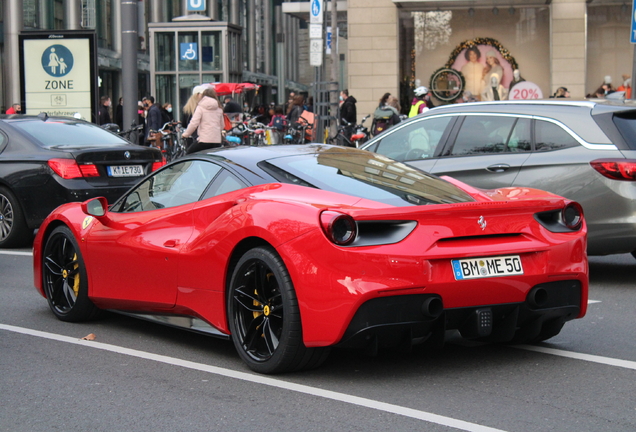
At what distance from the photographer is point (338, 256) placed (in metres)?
4.65

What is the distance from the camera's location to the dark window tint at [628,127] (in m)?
7.98

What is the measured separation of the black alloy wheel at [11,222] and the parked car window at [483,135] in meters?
5.06

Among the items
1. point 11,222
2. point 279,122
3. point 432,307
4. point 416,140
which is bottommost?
point 11,222

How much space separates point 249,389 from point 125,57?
14515 mm

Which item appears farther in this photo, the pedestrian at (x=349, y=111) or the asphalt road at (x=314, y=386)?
the pedestrian at (x=349, y=111)

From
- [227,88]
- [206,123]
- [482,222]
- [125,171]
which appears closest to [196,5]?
[227,88]

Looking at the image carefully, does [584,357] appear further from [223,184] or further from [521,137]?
[521,137]

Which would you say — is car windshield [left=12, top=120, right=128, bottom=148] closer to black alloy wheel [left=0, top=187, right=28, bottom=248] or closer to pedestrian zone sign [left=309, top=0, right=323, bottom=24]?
black alloy wheel [left=0, top=187, right=28, bottom=248]

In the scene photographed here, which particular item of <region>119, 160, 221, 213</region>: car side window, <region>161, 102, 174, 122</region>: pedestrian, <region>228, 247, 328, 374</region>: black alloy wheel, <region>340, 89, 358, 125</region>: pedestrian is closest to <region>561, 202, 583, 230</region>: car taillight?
<region>228, 247, 328, 374</region>: black alloy wheel

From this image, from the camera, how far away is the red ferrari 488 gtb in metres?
4.70

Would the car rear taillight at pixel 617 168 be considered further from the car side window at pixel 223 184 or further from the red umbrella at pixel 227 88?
the red umbrella at pixel 227 88

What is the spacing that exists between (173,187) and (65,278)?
136cm

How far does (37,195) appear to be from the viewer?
10867 mm

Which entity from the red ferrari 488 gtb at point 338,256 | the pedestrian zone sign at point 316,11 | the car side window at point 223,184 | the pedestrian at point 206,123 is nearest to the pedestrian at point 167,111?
the pedestrian zone sign at point 316,11
